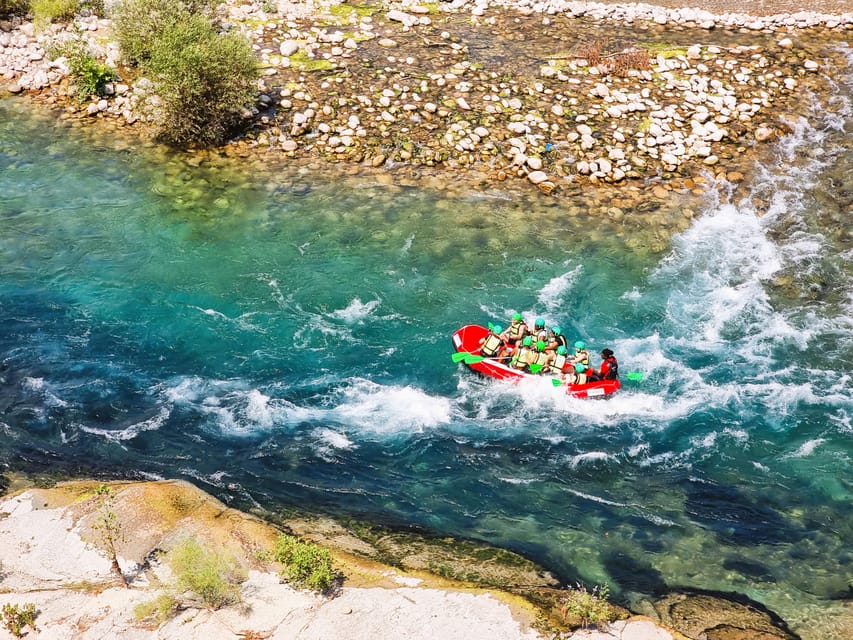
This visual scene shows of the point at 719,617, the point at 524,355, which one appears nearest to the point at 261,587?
the point at 719,617

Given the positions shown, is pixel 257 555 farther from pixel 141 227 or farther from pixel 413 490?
pixel 141 227

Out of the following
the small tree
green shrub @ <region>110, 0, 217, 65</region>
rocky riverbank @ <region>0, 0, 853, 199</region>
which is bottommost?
the small tree

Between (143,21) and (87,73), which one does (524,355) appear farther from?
(87,73)

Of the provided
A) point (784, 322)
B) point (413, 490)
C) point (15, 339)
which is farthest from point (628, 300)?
point (15, 339)

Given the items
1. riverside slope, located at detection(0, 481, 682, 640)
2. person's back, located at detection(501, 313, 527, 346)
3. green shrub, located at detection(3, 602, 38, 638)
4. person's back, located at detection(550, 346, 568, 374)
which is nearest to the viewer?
green shrub, located at detection(3, 602, 38, 638)

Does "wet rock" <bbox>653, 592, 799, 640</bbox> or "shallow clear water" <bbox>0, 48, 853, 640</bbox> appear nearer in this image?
"wet rock" <bbox>653, 592, 799, 640</bbox>

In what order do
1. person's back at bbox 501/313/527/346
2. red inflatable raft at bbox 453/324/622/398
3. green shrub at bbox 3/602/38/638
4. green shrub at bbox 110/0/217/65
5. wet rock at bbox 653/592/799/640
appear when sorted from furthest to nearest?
green shrub at bbox 110/0/217/65, person's back at bbox 501/313/527/346, red inflatable raft at bbox 453/324/622/398, wet rock at bbox 653/592/799/640, green shrub at bbox 3/602/38/638

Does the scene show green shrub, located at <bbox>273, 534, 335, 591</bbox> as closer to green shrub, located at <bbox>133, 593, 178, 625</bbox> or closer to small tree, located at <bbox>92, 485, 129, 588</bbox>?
green shrub, located at <bbox>133, 593, 178, 625</bbox>

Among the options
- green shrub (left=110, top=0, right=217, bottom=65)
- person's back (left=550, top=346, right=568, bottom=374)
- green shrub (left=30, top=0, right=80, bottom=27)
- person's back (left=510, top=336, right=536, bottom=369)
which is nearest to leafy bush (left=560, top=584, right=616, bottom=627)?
person's back (left=550, top=346, right=568, bottom=374)
